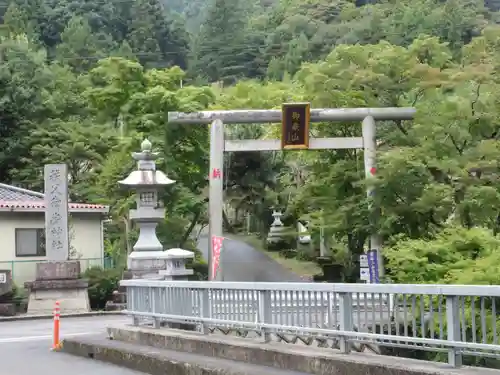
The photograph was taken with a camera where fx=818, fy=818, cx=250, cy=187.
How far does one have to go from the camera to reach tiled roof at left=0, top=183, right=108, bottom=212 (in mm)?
29578

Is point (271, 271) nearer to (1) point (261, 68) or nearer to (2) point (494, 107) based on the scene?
(2) point (494, 107)

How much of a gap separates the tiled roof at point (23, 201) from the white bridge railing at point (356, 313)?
1810cm

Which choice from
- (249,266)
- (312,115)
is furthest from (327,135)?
(249,266)

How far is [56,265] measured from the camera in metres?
26.3

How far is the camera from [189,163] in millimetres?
34875

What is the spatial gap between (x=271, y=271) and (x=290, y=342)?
33248mm

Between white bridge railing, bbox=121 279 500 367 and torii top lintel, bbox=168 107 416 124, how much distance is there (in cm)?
1305

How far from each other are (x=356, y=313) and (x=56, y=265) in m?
18.7

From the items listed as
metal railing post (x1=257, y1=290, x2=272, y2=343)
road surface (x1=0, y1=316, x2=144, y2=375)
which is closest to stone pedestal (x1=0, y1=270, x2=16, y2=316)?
road surface (x1=0, y1=316, x2=144, y2=375)

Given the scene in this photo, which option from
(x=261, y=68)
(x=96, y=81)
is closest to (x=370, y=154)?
(x=96, y=81)

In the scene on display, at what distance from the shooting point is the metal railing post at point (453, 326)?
7.63m

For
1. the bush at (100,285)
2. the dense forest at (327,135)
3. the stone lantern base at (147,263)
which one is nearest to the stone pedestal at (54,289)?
the bush at (100,285)

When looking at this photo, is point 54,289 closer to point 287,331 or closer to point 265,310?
point 265,310

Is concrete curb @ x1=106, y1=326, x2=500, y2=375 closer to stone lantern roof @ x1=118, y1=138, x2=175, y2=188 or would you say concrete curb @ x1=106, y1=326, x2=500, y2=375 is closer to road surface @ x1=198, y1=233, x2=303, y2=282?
stone lantern roof @ x1=118, y1=138, x2=175, y2=188
